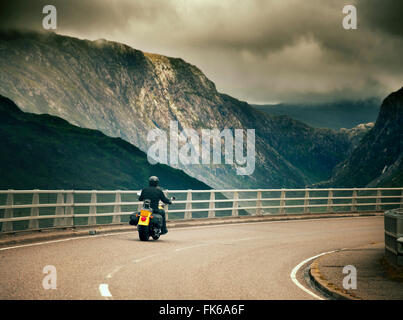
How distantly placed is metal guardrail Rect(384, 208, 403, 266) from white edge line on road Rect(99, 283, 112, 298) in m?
5.86

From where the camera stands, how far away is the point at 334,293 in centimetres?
912

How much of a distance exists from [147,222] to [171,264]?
4.98 meters

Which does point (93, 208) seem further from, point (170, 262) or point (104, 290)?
point (104, 290)

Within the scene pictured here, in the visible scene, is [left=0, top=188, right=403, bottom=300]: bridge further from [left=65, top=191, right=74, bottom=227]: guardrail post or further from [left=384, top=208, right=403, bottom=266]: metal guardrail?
[left=384, top=208, right=403, bottom=266]: metal guardrail

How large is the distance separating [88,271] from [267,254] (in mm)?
5620

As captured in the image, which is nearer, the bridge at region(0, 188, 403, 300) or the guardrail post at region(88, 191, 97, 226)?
the bridge at region(0, 188, 403, 300)

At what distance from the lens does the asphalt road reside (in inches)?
352

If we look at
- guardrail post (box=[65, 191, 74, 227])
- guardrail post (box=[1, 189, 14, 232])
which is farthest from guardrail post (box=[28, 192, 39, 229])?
guardrail post (box=[65, 191, 74, 227])

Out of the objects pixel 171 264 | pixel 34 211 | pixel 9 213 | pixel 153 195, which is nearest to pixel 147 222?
pixel 153 195

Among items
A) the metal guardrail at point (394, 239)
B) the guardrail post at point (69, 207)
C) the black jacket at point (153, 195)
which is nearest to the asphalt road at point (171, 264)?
the black jacket at point (153, 195)
